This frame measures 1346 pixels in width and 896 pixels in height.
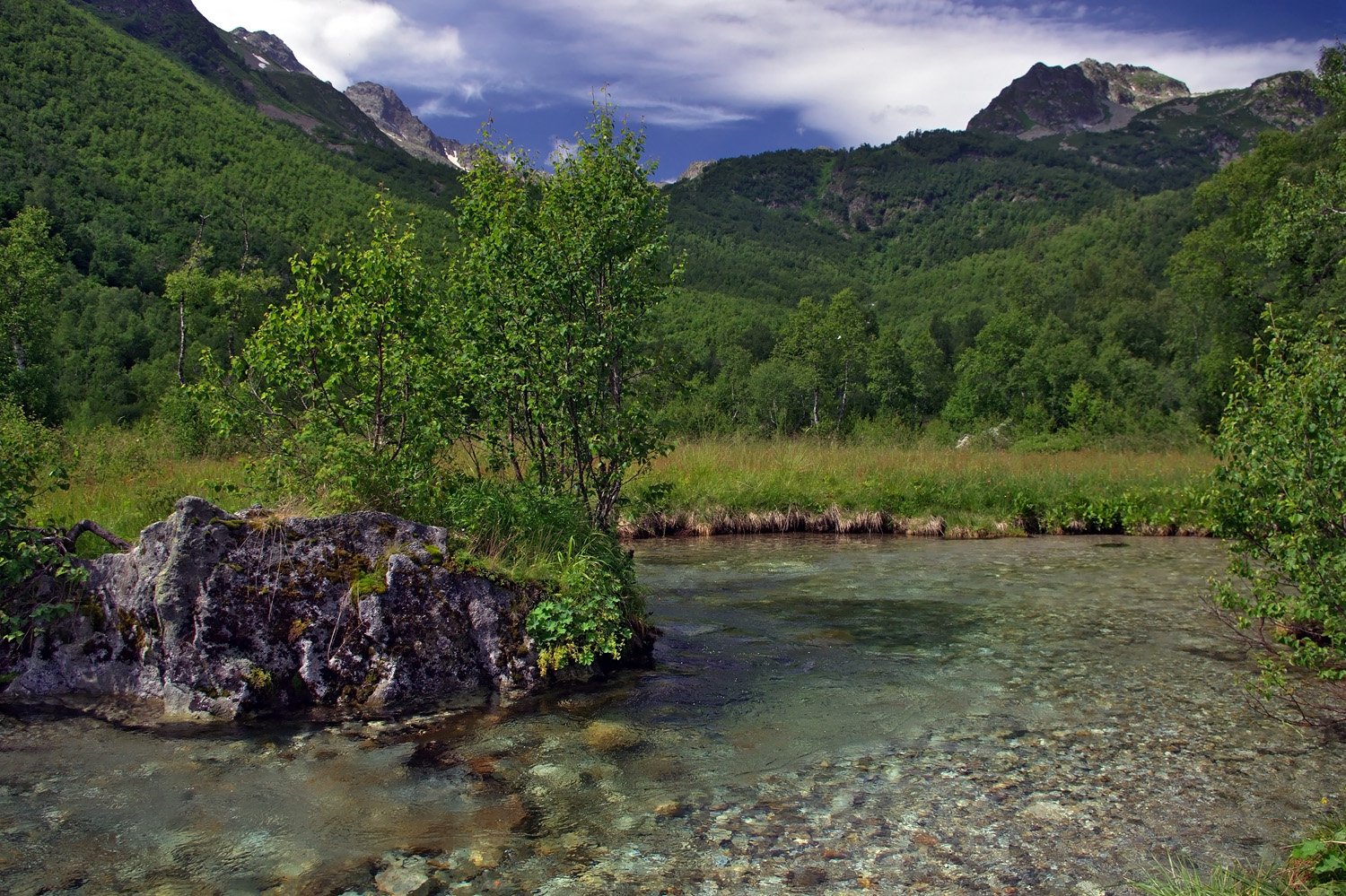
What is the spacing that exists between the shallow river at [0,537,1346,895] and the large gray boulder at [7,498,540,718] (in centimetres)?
52

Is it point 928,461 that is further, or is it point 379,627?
point 928,461

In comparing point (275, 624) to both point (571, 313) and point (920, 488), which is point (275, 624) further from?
point (920, 488)

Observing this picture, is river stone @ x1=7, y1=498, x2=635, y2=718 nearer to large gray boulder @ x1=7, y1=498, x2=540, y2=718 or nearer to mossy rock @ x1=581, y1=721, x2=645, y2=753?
large gray boulder @ x1=7, y1=498, x2=540, y2=718

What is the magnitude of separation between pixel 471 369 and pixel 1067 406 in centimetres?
6010

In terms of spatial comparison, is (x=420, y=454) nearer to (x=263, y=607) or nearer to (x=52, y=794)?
(x=263, y=607)

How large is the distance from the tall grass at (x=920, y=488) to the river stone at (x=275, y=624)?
1114cm

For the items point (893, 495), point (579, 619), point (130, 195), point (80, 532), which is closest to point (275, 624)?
point (80, 532)

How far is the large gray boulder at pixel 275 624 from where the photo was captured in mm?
7559

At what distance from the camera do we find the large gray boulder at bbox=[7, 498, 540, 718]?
7.56 metres

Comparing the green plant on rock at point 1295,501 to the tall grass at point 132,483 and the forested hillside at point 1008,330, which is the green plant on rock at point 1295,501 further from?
the tall grass at point 132,483

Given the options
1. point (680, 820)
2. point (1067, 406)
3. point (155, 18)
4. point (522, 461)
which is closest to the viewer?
point (680, 820)

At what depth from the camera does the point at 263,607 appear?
25.4ft

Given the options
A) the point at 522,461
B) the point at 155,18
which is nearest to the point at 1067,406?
the point at 522,461

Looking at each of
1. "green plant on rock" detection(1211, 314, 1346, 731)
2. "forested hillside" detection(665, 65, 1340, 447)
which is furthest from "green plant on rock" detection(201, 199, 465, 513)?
"green plant on rock" detection(1211, 314, 1346, 731)
